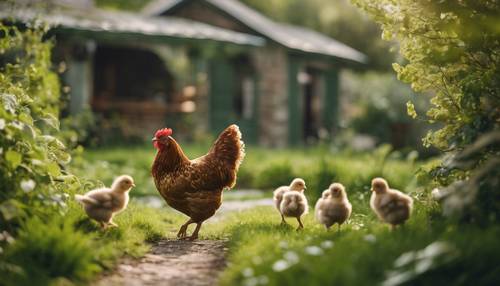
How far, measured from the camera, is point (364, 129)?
67.7ft

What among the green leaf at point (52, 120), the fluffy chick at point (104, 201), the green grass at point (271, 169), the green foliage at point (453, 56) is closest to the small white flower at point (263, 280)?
the fluffy chick at point (104, 201)

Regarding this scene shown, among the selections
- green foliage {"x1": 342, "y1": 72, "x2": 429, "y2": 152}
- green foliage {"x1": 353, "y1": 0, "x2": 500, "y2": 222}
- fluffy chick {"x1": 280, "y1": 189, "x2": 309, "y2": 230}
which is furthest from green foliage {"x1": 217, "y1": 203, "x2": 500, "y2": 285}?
green foliage {"x1": 342, "y1": 72, "x2": 429, "y2": 152}

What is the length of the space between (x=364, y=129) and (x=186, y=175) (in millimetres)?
14920

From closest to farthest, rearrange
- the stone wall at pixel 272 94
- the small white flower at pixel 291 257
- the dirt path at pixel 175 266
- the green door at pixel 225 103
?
the small white flower at pixel 291 257, the dirt path at pixel 175 266, the green door at pixel 225 103, the stone wall at pixel 272 94

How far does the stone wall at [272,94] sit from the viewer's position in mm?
19047

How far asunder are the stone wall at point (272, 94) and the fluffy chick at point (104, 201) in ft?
43.8

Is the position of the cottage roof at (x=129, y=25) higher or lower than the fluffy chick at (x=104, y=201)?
higher

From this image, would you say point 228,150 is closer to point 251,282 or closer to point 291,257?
point 291,257

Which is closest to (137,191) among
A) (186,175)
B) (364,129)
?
(186,175)

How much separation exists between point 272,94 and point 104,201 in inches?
546

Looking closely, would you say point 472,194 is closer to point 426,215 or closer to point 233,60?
point 426,215

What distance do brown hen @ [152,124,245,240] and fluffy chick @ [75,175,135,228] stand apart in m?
0.71

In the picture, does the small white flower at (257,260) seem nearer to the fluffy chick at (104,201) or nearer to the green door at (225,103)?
the fluffy chick at (104,201)

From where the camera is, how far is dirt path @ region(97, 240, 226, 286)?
4.94 m
